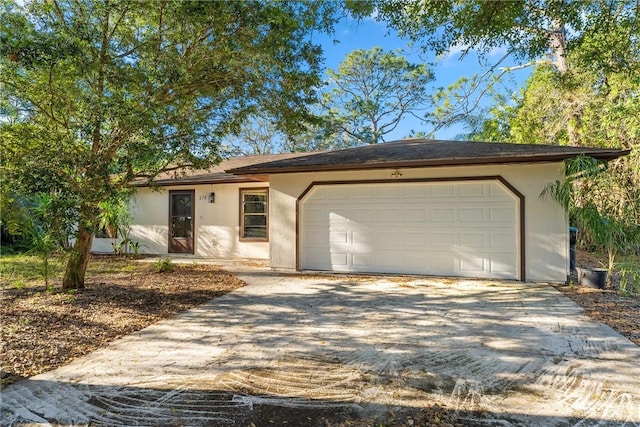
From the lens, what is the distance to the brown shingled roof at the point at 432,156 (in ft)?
20.8

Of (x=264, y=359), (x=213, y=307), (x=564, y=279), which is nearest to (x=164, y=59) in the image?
(x=213, y=307)

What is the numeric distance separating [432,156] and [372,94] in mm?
18264

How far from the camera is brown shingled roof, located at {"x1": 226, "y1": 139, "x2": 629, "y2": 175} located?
6348 mm

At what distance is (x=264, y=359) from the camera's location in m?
3.37

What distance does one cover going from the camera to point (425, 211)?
24.9 feet

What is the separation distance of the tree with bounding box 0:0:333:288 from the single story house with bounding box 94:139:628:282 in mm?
1164

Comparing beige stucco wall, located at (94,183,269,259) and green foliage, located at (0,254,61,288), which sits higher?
beige stucco wall, located at (94,183,269,259)

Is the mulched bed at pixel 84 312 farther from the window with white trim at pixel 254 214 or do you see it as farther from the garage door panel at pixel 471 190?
the garage door panel at pixel 471 190

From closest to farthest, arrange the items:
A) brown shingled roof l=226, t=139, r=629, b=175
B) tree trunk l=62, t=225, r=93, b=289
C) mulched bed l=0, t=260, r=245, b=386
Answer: mulched bed l=0, t=260, r=245, b=386 → tree trunk l=62, t=225, r=93, b=289 → brown shingled roof l=226, t=139, r=629, b=175

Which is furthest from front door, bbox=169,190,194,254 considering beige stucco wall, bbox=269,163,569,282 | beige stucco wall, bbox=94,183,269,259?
beige stucco wall, bbox=269,163,569,282

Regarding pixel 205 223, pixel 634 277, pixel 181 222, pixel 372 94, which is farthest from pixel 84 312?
pixel 372 94

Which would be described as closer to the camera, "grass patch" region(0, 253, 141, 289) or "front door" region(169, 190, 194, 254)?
"grass patch" region(0, 253, 141, 289)

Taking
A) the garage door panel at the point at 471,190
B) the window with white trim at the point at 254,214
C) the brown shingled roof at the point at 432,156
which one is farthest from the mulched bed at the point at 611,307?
the window with white trim at the point at 254,214

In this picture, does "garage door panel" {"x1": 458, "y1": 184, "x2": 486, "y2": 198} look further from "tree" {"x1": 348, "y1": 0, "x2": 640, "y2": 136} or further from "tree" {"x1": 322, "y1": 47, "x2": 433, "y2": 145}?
"tree" {"x1": 322, "y1": 47, "x2": 433, "y2": 145}
